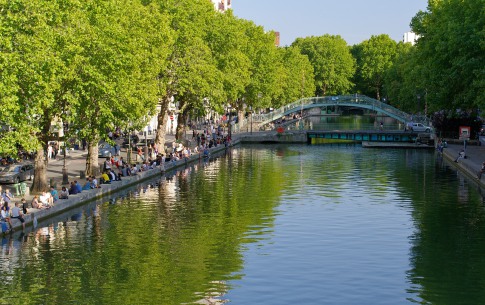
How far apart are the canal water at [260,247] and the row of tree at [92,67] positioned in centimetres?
514

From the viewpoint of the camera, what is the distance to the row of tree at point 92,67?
43.7 m

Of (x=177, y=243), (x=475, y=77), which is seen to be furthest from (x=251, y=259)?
(x=475, y=77)

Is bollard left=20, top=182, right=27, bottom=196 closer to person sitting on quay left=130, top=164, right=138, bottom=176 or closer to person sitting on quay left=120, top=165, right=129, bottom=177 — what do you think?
person sitting on quay left=120, top=165, right=129, bottom=177

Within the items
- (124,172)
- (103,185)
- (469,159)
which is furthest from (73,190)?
(469,159)

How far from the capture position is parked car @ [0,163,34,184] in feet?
198

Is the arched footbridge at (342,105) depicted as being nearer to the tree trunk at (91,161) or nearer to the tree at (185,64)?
the tree at (185,64)

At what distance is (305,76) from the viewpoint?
199875mm

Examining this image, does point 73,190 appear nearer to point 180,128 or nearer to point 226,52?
point 180,128

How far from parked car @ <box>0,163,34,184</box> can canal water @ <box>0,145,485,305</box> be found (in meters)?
7.72

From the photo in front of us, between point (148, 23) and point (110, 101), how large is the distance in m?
18.3

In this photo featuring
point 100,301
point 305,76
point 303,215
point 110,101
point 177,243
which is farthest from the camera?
point 305,76

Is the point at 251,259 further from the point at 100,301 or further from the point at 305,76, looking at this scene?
the point at 305,76

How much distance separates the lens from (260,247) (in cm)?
4112

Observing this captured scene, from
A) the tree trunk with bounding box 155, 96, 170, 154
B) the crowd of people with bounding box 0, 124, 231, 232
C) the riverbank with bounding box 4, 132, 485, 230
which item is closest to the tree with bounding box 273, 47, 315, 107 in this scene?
the riverbank with bounding box 4, 132, 485, 230
